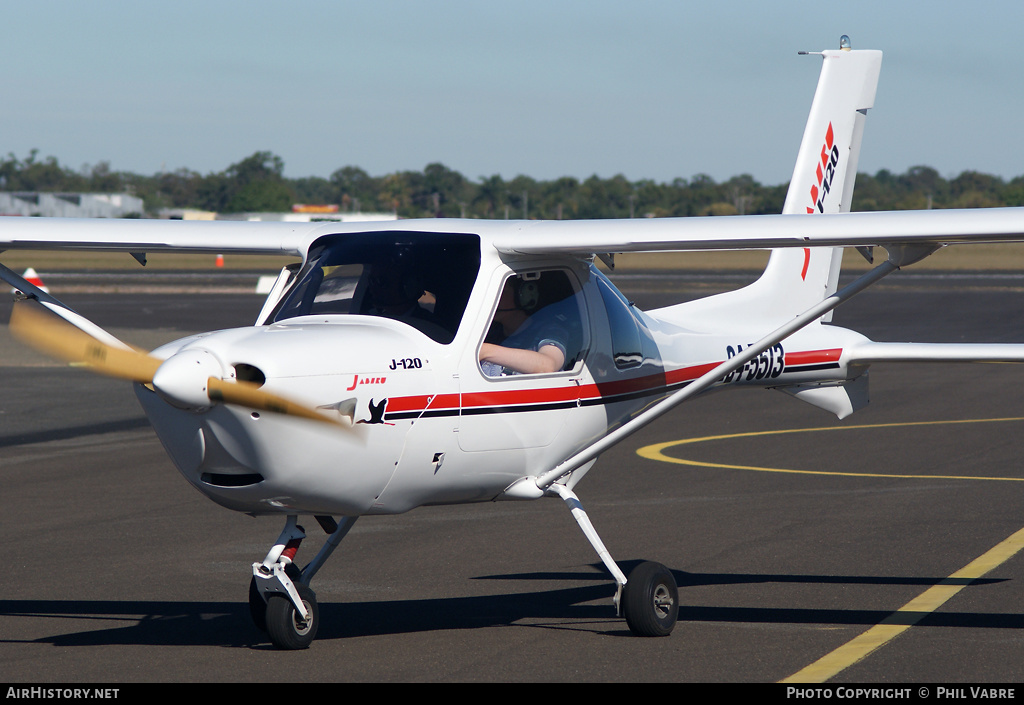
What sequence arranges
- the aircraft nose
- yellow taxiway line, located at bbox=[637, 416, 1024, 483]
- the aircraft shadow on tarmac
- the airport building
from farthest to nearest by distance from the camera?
the airport building, yellow taxiway line, located at bbox=[637, 416, 1024, 483], the aircraft shadow on tarmac, the aircraft nose

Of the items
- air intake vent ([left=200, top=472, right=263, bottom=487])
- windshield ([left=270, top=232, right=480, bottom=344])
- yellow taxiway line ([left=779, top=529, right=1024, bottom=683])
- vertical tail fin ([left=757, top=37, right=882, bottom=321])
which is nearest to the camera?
air intake vent ([left=200, top=472, right=263, bottom=487])

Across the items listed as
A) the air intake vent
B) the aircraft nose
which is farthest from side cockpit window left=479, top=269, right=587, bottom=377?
the aircraft nose

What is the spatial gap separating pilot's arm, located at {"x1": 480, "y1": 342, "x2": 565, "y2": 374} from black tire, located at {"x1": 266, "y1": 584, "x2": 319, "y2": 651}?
1.66 m

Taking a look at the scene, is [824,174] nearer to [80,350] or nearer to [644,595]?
[644,595]

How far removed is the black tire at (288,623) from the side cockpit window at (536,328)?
1637 mm

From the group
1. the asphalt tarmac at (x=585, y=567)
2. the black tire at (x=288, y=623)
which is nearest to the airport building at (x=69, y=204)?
the asphalt tarmac at (x=585, y=567)

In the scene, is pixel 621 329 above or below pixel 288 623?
above

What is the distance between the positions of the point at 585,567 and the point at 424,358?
10.2 ft

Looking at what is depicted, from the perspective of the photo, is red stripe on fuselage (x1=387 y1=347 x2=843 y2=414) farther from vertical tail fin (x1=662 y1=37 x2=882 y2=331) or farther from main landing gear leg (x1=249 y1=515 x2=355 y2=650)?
main landing gear leg (x1=249 y1=515 x2=355 y2=650)

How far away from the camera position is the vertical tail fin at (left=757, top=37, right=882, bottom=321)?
10258 mm

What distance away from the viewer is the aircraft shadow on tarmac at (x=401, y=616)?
757 centimetres

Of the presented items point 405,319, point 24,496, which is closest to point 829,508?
point 405,319

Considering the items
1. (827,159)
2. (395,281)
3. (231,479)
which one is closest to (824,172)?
(827,159)

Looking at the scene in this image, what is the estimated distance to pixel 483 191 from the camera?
149875mm
